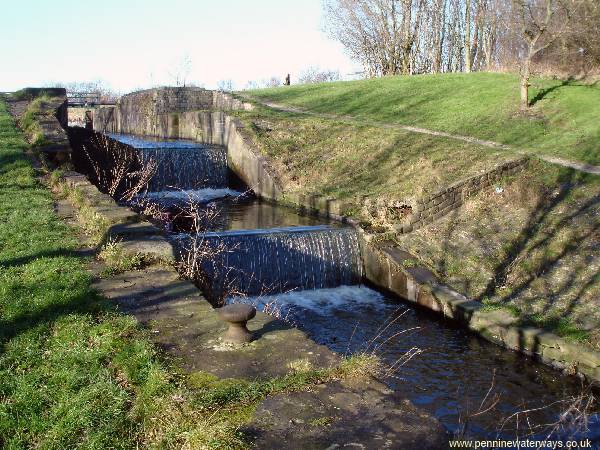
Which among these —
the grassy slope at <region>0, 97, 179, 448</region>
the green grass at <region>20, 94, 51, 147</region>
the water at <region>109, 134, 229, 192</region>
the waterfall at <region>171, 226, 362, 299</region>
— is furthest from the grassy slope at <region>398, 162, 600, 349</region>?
the green grass at <region>20, 94, 51, 147</region>

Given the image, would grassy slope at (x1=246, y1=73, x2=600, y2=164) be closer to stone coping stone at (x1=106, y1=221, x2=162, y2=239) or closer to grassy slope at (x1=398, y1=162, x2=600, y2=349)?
grassy slope at (x1=398, y1=162, x2=600, y2=349)

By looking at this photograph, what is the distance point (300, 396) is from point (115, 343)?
1.75m

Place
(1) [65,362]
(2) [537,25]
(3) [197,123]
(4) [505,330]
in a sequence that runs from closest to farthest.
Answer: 1. (1) [65,362]
2. (4) [505,330]
3. (2) [537,25]
4. (3) [197,123]

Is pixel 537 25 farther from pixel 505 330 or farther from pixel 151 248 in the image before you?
pixel 151 248

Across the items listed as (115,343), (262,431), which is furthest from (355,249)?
(262,431)

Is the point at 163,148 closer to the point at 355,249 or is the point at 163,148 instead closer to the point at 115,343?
the point at 355,249

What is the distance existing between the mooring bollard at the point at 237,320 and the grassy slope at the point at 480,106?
12.1 m

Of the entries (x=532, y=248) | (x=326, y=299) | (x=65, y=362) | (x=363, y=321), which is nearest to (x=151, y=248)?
(x=65, y=362)

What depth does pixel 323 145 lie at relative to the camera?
63.6 feet

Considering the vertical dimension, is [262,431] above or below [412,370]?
above

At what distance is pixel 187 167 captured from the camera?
63.6 ft

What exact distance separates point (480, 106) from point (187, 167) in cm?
1080

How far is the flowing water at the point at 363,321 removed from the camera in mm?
6656

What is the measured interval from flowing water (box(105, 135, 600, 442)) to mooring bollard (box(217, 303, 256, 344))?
1.29 m
